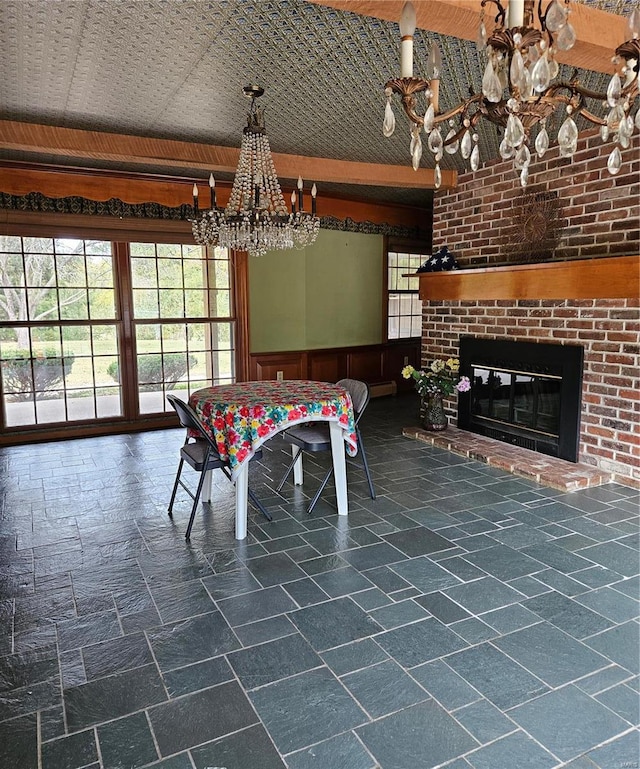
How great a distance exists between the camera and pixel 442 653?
216 cm

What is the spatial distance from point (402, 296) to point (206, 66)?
208 inches

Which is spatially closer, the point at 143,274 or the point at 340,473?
the point at 340,473

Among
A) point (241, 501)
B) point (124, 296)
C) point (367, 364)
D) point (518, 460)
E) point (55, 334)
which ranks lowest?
point (518, 460)

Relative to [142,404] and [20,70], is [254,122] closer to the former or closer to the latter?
[20,70]

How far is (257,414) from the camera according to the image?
3188 mm

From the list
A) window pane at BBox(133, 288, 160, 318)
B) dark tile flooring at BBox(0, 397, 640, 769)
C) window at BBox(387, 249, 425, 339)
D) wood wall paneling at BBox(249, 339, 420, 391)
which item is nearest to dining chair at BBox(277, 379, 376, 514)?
dark tile flooring at BBox(0, 397, 640, 769)

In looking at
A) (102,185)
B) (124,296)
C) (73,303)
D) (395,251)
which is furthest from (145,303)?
(395,251)

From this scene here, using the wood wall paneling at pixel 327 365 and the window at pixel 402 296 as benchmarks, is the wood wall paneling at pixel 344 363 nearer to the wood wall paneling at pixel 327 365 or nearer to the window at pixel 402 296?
the wood wall paneling at pixel 327 365

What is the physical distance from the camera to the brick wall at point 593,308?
3922 mm

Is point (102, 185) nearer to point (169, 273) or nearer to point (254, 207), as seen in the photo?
point (169, 273)

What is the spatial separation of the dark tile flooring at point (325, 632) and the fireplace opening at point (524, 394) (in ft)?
2.23

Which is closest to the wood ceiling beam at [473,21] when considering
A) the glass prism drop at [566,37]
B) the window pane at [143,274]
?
the glass prism drop at [566,37]

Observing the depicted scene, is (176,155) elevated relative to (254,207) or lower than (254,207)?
elevated

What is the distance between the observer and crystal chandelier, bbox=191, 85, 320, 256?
3.53m
